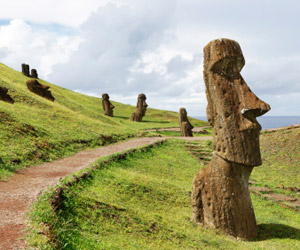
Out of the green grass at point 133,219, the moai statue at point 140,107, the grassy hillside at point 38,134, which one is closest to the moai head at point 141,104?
the moai statue at point 140,107

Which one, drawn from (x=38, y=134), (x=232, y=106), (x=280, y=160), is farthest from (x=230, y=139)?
(x=280, y=160)

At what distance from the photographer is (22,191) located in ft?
27.9

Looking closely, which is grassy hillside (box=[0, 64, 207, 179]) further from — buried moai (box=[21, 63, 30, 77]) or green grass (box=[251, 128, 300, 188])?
buried moai (box=[21, 63, 30, 77])

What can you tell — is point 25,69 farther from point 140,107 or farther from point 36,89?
point 140,107

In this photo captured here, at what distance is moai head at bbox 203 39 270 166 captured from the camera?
8.79 meters

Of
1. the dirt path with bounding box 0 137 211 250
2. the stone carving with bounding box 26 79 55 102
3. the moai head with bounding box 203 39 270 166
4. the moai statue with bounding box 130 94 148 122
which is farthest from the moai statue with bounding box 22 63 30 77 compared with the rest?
the moai head with bounding box 203 39 270 166

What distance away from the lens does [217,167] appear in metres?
9.39

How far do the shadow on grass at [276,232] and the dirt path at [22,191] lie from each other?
278 inches

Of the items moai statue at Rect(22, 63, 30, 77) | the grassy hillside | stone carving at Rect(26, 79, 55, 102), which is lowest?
the grassy hillside

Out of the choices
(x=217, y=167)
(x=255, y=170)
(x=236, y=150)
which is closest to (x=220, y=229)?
(x=217, y=167)

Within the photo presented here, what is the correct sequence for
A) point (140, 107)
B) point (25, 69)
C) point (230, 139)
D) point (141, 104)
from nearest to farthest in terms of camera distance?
1. point (230, 139)
2. point (141, 104)
3. point (140, 107)
4. point (25, 69)

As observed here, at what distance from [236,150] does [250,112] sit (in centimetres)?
123

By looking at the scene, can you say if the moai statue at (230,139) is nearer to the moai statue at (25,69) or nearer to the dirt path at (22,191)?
the dirt path at (22,191)

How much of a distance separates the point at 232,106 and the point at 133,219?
450cm
